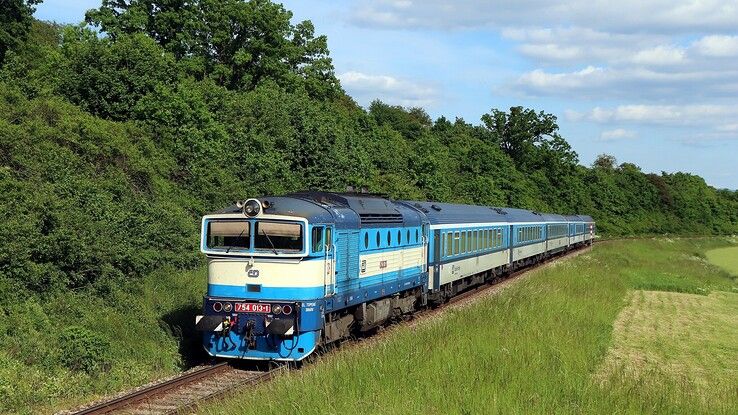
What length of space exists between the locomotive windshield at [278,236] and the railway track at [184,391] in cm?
250

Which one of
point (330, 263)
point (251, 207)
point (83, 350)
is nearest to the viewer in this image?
point (83, 350)

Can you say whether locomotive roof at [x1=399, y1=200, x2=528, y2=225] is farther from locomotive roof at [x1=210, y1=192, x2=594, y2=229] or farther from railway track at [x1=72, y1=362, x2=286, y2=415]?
railway track at [x1=72, y1=362, x2=286, y2=415]

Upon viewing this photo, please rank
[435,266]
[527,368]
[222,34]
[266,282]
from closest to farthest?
[527,368]
[266,282]
[435,266]
[222,34]

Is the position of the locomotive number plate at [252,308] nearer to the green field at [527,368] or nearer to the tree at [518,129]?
the green field at [527,368]

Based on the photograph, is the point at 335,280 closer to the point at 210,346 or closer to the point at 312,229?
the point at 312,229

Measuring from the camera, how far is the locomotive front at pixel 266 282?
1540 centimetres

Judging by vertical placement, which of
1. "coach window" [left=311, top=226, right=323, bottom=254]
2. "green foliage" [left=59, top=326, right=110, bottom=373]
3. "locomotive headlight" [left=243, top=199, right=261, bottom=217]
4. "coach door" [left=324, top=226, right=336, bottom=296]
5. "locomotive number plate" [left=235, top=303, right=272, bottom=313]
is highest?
"locomotive headlight" [left=243, top=199, right=261, bottom=217]

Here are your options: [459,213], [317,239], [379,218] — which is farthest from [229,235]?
[459,213]

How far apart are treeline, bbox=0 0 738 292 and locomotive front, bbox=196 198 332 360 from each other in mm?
4434

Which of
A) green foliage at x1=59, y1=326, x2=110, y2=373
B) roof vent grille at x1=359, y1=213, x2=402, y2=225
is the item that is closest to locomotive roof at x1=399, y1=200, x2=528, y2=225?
roof vent grille at x1=359, y1=213, x2=402, y2=225

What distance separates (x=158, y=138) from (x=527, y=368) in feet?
78.9

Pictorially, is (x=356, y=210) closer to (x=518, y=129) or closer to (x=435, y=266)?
(x=435, y=266)

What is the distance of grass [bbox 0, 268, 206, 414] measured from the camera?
13469 millimetres

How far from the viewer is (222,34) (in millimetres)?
53281
